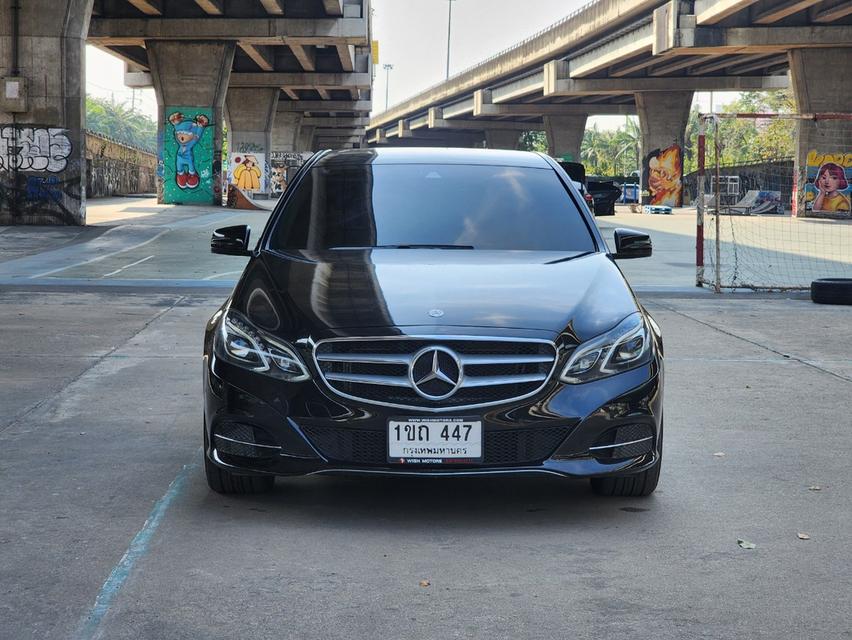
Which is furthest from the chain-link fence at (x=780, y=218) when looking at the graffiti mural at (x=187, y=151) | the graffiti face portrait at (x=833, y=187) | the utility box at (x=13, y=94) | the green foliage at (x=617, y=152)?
the green foliage at (x=617, y=152)

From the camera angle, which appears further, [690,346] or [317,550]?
[690,346]

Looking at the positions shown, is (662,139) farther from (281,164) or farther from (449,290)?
(449,290)

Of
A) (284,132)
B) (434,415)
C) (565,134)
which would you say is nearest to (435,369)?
(434,415)

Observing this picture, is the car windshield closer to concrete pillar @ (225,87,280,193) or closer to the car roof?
the car roof

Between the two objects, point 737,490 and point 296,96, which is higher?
point 296,96

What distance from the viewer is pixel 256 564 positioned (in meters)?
4.38

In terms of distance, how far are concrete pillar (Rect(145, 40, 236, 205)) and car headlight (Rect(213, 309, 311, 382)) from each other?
38994mm

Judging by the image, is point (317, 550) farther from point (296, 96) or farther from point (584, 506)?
point (296, 96)

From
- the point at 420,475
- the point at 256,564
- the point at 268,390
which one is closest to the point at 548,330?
the point at 420,475

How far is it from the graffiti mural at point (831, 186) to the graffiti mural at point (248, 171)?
2489 cm

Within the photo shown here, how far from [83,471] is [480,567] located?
7.61ft

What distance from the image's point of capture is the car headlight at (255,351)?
484 centimetres

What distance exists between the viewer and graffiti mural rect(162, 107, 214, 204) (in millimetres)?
43094

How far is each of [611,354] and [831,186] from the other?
43860 millimetres
